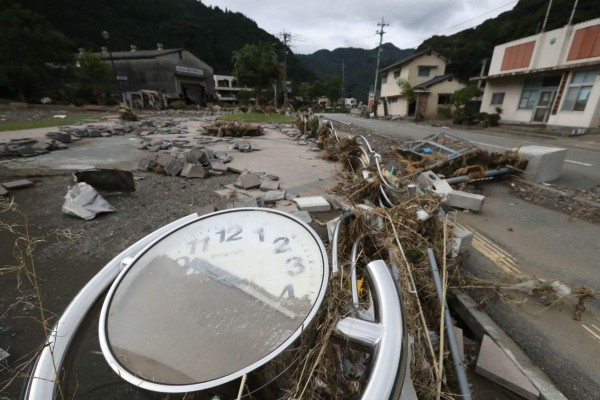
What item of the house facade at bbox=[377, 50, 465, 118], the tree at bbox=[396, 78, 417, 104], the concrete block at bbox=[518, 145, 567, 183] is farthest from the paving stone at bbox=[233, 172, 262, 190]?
the tree at bbox=[396, 78, 417, 104]

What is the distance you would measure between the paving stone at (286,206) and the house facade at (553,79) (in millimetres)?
17324

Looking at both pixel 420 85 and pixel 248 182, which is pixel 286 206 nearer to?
pixel 248 182

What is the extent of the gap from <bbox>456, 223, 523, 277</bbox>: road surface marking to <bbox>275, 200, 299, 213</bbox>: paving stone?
2.25 meters

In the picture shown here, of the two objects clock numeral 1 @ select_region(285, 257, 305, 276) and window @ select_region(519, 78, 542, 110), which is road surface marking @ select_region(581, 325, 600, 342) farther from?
window @ select_region(519, 78, 542, 110)

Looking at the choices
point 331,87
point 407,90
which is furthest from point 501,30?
point 331,87

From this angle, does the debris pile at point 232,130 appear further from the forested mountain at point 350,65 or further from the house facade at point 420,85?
the forested mountain at point 350,65

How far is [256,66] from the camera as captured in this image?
25.9 metres

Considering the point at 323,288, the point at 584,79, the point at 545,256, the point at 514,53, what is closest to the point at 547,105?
the point at 584,79

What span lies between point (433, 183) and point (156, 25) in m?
81.2

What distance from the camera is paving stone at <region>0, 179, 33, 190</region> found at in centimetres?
436

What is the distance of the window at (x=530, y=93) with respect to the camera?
16892 mm

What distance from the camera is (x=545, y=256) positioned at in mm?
2945

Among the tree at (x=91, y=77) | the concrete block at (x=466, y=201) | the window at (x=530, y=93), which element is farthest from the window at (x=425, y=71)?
the tree at (x=91, y=77)

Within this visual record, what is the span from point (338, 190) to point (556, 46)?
20059mm
